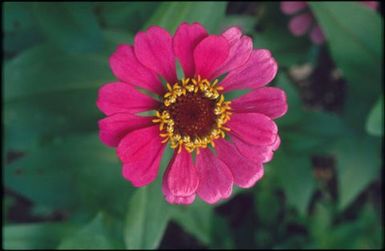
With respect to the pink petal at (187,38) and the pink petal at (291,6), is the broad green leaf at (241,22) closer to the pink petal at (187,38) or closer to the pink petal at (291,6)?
the pink petal at (291,6)

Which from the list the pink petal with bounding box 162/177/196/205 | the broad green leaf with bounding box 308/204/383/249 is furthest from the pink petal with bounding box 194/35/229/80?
the broad green leaf with bounding box 308/204/383/249

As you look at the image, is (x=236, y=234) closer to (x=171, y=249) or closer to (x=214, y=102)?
(x=171, y=249)

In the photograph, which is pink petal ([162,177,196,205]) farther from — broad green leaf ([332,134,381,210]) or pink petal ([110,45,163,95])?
broad green leaf ([332,134,381,210])

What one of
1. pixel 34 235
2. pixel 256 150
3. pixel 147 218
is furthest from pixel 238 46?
pixel 34 235

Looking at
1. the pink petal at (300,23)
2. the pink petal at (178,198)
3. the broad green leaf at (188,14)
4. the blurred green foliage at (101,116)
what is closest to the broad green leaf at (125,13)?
the blurred green foliage at (101,116)

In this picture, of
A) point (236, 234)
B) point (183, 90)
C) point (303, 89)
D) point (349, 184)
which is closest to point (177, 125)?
point (183, 90)

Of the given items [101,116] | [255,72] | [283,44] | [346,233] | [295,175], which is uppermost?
[255,72]

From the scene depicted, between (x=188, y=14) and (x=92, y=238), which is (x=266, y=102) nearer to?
(x=188, y=14)
